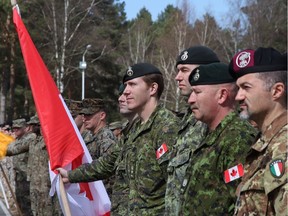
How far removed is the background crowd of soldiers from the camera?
295cm

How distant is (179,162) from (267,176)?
147cm

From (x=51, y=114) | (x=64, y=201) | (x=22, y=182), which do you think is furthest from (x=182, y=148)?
(x=22, y=182)

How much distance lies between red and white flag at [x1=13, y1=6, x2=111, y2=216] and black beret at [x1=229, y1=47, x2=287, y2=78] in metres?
3.18

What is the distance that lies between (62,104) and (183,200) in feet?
9.58

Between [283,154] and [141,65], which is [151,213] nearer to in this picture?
[141,65]

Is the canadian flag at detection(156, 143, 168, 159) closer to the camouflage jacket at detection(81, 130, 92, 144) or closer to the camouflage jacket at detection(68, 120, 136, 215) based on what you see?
the camouflage jacket at detection(68, 120, 136, 215)

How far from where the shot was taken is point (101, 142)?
7543 mm

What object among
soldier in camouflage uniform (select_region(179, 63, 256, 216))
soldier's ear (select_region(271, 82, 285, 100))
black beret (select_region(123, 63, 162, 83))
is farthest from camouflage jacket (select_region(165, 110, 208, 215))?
soldier's ear (select_region(271, 82, 285, 100))

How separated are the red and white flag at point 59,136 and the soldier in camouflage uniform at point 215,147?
249cm

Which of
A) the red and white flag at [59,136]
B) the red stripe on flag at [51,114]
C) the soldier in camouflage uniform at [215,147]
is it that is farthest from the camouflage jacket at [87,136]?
the soldier in camouflage uniform at [215,147]

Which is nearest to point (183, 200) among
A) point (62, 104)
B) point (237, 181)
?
point (237, 181)

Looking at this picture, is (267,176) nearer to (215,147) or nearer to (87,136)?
(215,147)

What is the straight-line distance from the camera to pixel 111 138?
295 inches

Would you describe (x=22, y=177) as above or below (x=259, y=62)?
below
